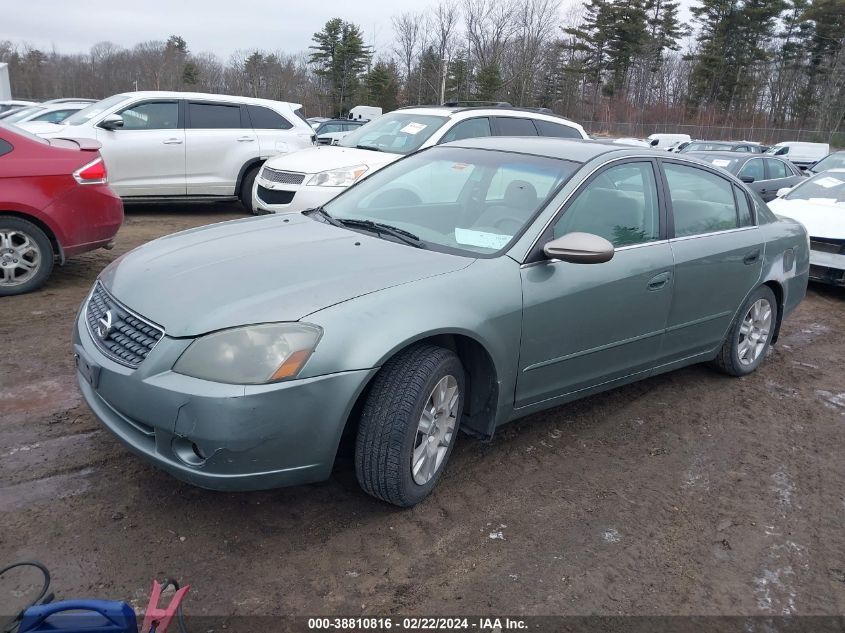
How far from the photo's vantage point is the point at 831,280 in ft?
25.7

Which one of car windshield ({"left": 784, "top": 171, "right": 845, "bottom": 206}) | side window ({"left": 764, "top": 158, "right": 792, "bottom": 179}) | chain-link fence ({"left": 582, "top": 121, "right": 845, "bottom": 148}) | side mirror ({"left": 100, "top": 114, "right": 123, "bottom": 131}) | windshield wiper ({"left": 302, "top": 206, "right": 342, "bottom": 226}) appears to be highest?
side mirror ({"left": 100, "top": 114, "right": 123, "bottom": 131})

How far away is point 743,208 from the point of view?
4.89 m

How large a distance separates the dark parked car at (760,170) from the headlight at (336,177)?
332 inches

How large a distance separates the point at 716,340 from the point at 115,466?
3.70 m

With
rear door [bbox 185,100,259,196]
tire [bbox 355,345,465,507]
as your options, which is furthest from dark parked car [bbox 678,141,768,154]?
tire [bbox 355,345,465,507]

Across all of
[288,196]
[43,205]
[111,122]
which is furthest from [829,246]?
[111,122]

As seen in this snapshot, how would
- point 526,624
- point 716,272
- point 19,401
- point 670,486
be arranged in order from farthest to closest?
point 716,272 → point 19,401 → point 670,486 → point 526,624

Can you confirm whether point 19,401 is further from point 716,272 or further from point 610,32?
point 610,32

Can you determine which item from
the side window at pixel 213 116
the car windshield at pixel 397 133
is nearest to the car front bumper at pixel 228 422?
the car windshield at pixel 397 133

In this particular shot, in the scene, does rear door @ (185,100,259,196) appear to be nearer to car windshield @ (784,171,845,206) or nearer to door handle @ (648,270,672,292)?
car windshield @ (784,171,845,206)

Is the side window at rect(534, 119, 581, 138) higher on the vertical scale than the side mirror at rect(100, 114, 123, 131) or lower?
higher

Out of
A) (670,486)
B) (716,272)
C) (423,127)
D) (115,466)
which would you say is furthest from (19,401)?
(423,127)

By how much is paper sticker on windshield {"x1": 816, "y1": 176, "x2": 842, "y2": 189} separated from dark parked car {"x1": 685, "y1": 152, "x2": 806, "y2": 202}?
420 centimetres

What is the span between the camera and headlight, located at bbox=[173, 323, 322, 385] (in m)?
2.62
